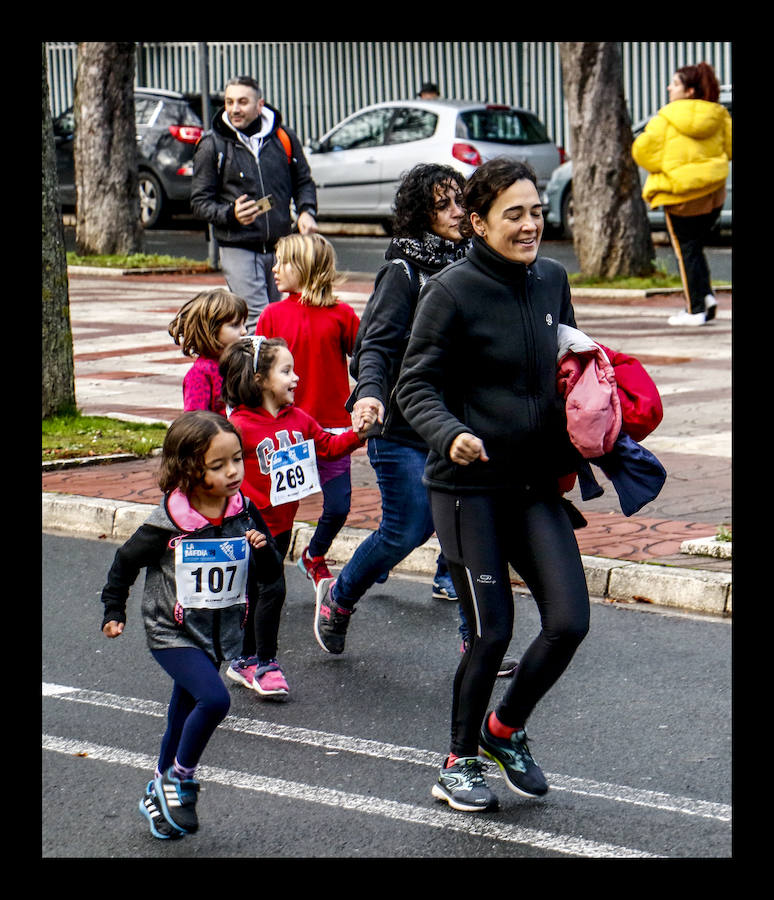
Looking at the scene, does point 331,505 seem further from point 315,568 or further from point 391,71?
point 391,71

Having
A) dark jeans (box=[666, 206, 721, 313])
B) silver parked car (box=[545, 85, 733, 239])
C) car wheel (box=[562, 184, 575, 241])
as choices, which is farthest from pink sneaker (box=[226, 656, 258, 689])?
car wheel (box=[562, 184, 575, 241])

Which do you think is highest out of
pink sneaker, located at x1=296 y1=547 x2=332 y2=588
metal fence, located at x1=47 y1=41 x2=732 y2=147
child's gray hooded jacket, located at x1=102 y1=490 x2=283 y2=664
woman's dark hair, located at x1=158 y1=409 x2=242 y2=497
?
metal fence, located at x1=47 y1=41 x2=732 y2=147

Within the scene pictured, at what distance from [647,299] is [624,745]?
40.9 ft

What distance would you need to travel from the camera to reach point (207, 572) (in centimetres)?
464

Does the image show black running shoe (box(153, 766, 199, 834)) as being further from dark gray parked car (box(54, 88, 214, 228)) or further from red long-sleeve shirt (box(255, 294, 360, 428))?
dark gray parked car (box(54, 88, 214, 228))

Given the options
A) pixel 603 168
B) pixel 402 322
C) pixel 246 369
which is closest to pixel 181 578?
pixel 246 369

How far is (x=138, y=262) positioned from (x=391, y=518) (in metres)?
15.3

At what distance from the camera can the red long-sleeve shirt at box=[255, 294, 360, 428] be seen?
6.67 meters

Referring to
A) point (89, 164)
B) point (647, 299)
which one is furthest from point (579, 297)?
point (89, 164)

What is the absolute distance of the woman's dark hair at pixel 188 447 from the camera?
4.62 m

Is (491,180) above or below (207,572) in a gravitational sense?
above

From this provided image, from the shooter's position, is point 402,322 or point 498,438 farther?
point 402,322
